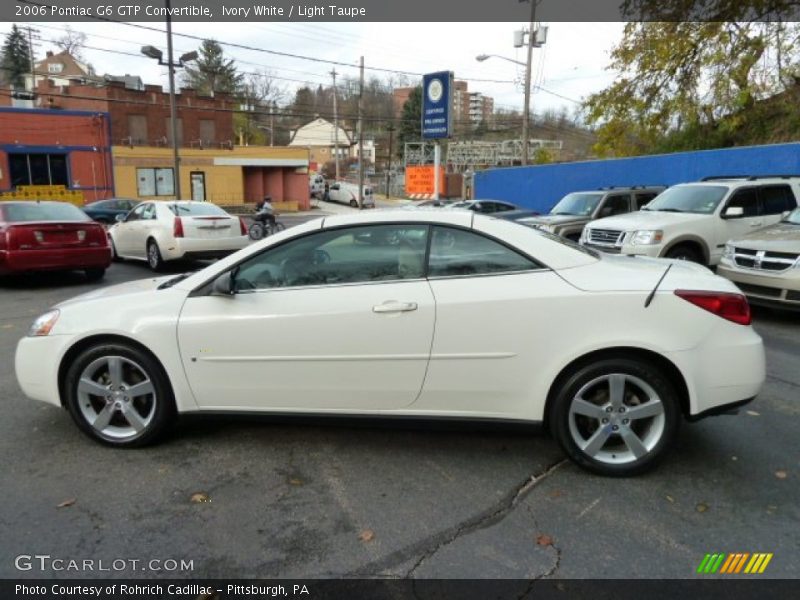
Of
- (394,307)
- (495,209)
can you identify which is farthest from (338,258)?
(495,209)

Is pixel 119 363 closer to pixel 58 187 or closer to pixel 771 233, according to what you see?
pixel 771 233

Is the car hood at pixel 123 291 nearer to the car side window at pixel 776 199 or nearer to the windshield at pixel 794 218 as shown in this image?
the windshield at pixel 794 218

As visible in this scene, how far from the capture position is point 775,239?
7492 millimetres

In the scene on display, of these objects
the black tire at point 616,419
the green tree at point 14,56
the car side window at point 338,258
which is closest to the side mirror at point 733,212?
the black tire at point 616,419

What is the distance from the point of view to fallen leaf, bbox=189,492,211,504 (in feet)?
10.5

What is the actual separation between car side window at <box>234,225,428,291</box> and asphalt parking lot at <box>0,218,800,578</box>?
855mm

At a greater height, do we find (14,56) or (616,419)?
(14,56)

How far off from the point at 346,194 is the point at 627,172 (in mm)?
36561

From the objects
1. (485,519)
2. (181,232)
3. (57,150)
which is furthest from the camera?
(57,150)

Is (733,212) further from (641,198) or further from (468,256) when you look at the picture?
(468,256)

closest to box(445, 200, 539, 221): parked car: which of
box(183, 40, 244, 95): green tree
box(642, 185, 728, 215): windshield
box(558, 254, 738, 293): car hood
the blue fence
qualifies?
the blue fence

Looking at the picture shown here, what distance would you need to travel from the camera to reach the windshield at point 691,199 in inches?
387

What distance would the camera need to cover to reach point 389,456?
3.73 metres

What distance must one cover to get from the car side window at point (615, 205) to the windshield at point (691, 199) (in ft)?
9.58
